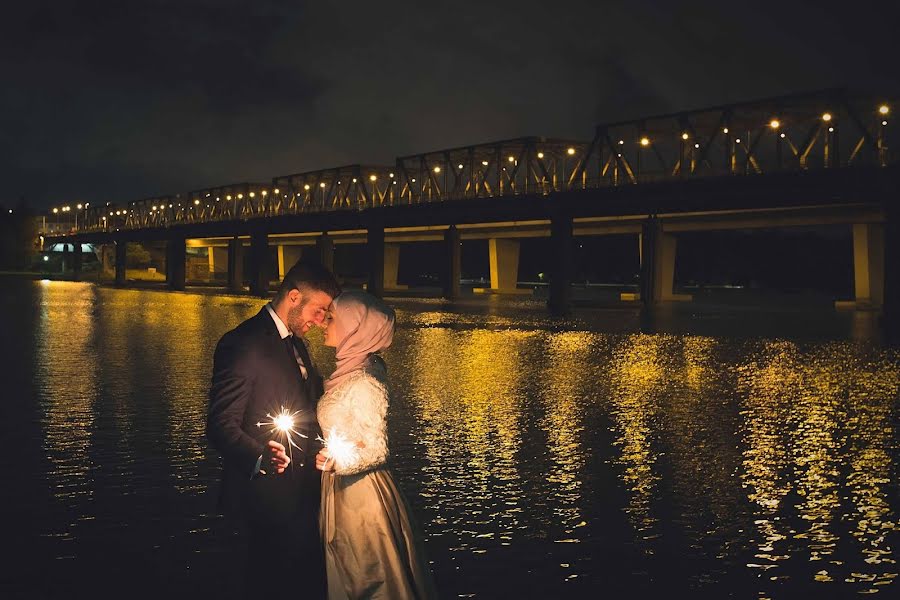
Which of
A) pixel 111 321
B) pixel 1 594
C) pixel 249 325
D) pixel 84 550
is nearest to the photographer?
pixel 249 325

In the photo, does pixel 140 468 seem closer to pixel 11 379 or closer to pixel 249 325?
pixel 249 325

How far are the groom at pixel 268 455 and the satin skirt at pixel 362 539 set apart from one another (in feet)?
0.45

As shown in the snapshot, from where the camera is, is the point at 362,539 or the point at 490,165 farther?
the point at 490,165

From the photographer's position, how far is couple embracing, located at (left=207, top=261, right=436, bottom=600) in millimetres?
6293

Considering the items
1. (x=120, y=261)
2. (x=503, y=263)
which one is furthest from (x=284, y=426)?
(x=120, y=261)

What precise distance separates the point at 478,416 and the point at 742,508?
794 cm

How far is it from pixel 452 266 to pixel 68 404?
84.6 meters

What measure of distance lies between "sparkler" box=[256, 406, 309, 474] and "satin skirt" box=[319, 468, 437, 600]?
0.28 m

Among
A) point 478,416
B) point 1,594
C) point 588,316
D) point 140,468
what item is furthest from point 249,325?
point 588,316

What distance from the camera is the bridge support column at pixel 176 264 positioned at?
127256mm

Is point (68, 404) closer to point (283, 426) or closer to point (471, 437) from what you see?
point (471, 437)

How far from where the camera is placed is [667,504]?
480 inches

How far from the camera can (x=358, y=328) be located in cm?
628

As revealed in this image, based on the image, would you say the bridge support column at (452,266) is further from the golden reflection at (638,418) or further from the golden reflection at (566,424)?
the golden reflection at (566,424)
